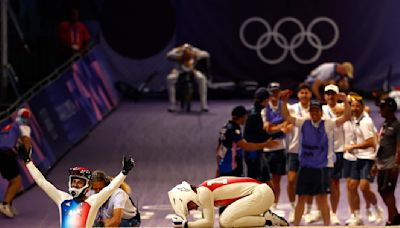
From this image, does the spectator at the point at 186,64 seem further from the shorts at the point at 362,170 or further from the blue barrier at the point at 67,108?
the shorts at the point at 362,170

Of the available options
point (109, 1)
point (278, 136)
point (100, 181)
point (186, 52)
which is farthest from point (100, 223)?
point (109, 1)

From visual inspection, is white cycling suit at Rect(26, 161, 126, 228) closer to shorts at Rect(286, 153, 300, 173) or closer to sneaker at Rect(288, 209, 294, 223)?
sneaker at Rect(288, 209, 294, 223)

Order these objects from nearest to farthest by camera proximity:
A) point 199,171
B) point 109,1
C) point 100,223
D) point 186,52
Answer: point 100,223 < point 199,171 < point 186,52 < point 109,1

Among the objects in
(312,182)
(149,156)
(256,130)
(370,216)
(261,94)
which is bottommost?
(149,156)

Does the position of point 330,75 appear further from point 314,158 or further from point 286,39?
point 314,158

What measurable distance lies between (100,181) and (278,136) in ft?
11.8

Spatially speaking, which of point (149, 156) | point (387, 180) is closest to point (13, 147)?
point (149, 156)

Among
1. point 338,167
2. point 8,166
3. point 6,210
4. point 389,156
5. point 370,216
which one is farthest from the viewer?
point 8,166

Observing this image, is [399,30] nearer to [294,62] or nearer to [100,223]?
[294,62]

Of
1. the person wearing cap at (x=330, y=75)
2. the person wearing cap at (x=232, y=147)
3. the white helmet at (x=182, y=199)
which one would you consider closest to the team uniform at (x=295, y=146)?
the person wearing cap at (x=232, y=147)

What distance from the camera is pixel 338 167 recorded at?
14.0 m

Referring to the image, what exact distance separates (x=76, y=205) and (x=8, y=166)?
4.43 m

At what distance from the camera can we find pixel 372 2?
983 inches

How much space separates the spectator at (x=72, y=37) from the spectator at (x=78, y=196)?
1173cm
